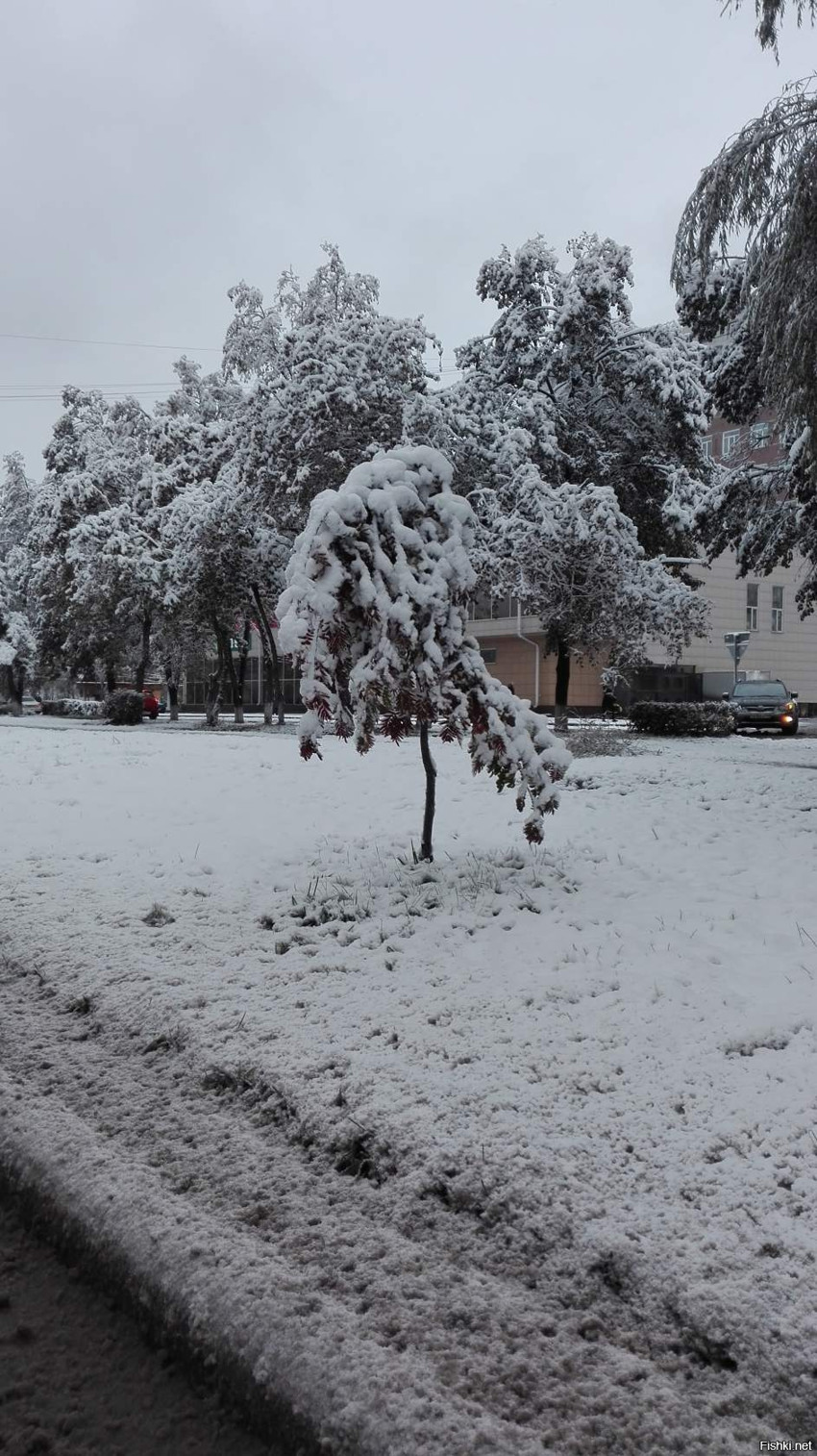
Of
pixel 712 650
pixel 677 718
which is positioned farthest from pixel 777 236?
pixel 712 650

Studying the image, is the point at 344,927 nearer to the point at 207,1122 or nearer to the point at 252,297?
the point at 207,1122

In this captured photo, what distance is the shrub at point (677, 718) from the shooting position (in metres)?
20.5

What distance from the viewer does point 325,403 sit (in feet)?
64.2

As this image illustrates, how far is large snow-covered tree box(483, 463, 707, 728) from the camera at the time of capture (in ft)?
60.8

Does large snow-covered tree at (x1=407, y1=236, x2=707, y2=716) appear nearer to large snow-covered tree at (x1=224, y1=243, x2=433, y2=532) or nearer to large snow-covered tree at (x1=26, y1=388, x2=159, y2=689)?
large snow-covered tree at (x1=224, y1=243, x2=433, y2=532)

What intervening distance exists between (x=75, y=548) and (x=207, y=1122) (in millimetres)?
29273

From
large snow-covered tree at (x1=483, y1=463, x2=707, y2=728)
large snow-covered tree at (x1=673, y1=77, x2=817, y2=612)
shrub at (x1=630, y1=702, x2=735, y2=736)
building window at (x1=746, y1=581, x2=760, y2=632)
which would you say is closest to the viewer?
large snow-covered tree at (x1=673, y1=77, x2=817, y2=612)

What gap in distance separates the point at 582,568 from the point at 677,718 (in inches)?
147

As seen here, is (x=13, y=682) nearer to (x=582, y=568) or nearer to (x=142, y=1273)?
(x=582, y=568)

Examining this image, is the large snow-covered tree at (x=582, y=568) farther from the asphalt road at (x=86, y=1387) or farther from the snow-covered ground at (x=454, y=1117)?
the asphalt road at (x=86, y=1387)

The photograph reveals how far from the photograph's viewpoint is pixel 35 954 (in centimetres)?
499

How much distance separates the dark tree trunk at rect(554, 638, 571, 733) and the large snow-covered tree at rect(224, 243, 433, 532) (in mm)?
5860

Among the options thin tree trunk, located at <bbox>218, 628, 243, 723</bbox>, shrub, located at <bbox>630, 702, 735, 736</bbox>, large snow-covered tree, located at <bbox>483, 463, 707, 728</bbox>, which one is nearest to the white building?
Result: thin tree trunk, located at <bbox>218, 628, 243, 723</bbox>

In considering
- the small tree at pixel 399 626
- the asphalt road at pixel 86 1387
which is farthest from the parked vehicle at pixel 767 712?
the asphalt road at pixel 86 1387
